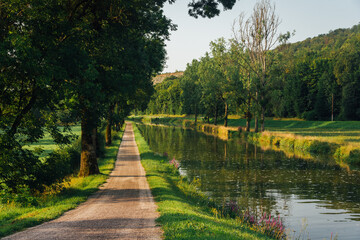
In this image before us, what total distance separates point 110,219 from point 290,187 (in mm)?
14153

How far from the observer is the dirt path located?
8867 mm

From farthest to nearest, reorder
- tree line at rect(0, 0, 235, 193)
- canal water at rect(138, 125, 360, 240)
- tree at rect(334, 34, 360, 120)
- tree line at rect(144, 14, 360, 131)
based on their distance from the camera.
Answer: tree at rect(334, 34, 360, 120), tree line at rect(144, 14, 360, 131), canal water at rect(138, 125, 360, 240), tree line at rect(0, 0, 235, 193)

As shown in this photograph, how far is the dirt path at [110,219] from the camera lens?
8.87 meters

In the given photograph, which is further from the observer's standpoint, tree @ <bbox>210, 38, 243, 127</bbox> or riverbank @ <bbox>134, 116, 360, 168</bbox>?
tree @ <bbox>210, 38, 243, 127</bbox>

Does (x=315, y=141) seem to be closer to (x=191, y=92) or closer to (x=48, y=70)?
(x=48, y=70)

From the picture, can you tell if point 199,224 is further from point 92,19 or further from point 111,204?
point 92,19

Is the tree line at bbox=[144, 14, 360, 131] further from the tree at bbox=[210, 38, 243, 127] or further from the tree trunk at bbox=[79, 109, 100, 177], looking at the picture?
the tree trunk at bbox=[79, 109, 100, 177]

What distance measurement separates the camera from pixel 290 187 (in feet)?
68.6

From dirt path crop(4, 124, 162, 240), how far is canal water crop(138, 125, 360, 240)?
18.3ft

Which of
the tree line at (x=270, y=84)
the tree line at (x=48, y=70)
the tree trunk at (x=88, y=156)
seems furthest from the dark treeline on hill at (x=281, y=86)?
the tree line at (x=48, y=70)

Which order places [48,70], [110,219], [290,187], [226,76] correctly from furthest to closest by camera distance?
[226,76]
[290,187]
[48,70]
[110,219]

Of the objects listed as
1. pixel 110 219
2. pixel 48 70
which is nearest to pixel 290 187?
pixel 110 219

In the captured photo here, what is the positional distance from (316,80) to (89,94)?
82414 millimetres

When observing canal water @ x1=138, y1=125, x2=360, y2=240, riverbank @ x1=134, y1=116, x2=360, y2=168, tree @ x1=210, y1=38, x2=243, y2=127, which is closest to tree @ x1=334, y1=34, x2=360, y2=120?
riverbank @ x1=134, y1=116, x2=360, y2=168
